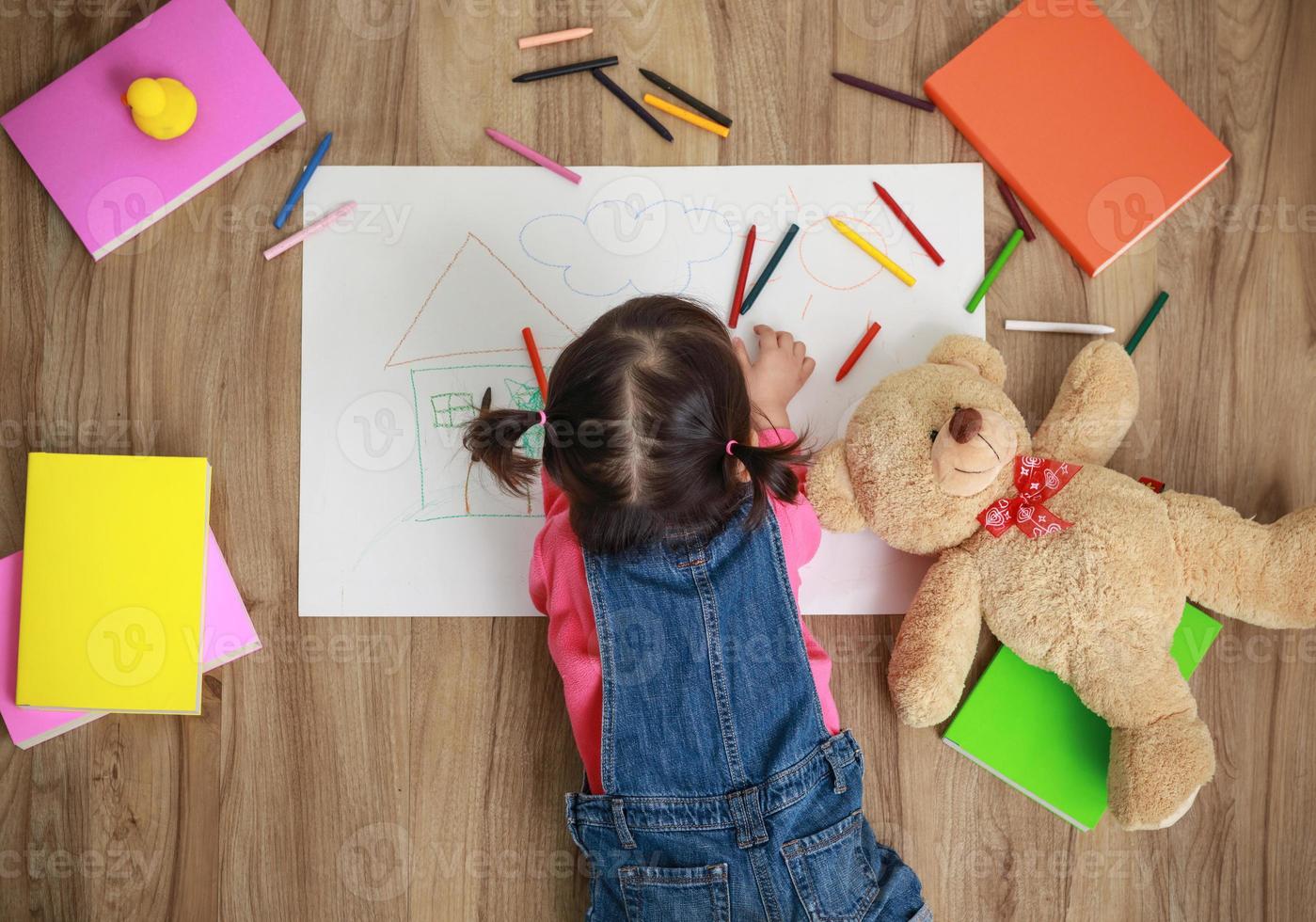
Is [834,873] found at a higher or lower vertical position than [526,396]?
lower

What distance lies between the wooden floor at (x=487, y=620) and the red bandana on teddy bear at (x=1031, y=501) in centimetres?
12

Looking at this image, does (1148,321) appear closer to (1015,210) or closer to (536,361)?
(1015,210)

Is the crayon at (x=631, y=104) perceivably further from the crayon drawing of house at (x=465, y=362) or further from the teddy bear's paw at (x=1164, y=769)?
the teddy bear's paw at (x=1164, y=769)

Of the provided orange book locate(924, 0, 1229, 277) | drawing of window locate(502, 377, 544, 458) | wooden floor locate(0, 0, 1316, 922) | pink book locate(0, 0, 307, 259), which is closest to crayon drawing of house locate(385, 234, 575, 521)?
drawing of window locate(502, 377, 544, 458)

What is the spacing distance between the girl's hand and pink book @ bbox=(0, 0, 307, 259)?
47 centimetres

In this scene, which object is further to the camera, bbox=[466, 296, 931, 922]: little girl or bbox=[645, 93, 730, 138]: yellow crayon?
bbox=[645, 93, 730, 138]: yellow crayon

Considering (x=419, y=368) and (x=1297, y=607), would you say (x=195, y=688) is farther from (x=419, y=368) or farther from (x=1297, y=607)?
(x=1297, y=607)

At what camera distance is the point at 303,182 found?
2.56ft

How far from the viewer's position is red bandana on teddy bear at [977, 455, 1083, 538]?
2.18 feet

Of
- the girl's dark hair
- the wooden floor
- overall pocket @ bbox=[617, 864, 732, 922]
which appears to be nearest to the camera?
the girl's dark hair

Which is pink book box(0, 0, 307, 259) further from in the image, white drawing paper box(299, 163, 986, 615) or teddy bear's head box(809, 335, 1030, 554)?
teddy bear's head box(809, 335, 1030, 554)

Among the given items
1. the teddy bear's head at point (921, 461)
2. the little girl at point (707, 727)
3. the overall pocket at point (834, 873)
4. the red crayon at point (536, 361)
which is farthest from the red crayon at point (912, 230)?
the overall pocket at point (834, 873)

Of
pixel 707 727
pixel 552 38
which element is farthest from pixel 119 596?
pixel 552 38

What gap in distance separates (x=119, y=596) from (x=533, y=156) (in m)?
0.54
